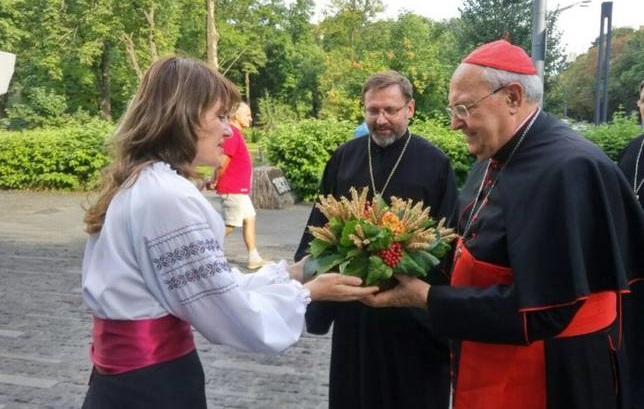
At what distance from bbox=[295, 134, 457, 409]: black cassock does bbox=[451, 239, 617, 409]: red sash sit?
0.80 metres

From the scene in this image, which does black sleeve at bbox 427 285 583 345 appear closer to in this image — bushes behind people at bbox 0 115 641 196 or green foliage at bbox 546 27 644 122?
bushes behind people at bbox 0 115 641 196

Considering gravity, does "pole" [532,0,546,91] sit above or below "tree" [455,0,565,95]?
below

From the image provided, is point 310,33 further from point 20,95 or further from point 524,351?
point 524,351

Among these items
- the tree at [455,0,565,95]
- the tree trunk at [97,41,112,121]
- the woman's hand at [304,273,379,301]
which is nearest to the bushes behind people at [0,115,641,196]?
the woman's hand at [304,273,379,301]

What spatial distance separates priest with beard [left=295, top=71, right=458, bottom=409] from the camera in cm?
344

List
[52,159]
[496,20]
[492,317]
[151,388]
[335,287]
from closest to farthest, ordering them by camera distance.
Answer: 1. [151,388]
2. [492,317]
3. [335,287]
4. [52,159]
5. [496,20]

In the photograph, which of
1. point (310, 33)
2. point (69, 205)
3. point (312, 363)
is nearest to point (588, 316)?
point (312, 363)

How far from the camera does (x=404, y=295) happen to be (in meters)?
2.61

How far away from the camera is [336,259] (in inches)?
104

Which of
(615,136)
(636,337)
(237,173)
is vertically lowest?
(636,337)

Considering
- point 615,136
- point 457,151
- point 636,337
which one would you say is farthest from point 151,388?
point 615,136

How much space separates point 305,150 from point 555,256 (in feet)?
37.1

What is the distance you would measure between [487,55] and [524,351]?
3.48 ft

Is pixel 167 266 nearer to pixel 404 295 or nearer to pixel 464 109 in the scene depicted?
pixel 404 295
